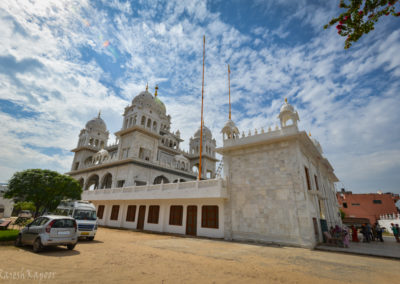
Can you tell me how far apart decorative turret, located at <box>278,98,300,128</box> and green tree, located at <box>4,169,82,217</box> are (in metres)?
19.3

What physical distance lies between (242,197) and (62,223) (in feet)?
37.0

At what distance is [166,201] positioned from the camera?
19828mm

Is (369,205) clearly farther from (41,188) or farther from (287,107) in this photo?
(41,188)

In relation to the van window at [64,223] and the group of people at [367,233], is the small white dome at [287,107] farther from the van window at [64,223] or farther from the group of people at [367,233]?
the van window at [64,223]

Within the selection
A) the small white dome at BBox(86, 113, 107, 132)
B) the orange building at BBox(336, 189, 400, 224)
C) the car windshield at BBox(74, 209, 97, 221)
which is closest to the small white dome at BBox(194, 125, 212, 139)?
the small white dome at BBox(86, 113, 107, 132)

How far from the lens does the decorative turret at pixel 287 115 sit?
51.1 feet

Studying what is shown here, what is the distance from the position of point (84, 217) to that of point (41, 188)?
254 inches

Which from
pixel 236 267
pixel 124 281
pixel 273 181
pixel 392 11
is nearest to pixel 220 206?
pixel 273 181

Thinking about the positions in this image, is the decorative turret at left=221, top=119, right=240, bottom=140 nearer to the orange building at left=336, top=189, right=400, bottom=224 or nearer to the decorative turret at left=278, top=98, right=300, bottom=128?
the decorative turret at left=278, top=98, right=300, bottom=128

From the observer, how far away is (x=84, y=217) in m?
13.0

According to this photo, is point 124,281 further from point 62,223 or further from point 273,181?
point 273,181

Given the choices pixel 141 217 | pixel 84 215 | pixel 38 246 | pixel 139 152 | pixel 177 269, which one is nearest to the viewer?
pixel 177 269

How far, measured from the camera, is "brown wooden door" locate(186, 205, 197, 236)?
17.3 m

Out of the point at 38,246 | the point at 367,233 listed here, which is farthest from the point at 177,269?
the point at 367,233
